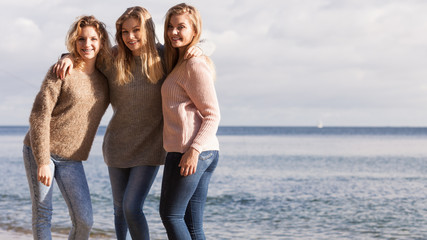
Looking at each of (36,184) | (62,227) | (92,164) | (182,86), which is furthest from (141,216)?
(92,164)

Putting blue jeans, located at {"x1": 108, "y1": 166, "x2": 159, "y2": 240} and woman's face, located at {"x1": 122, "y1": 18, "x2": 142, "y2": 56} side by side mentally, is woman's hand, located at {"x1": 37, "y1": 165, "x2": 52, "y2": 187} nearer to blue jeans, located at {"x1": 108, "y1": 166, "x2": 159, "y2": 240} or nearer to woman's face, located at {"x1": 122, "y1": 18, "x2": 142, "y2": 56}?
blue jeans, located at {"x1": 108, "y1": 166, "x2": 159, "y2": 240}

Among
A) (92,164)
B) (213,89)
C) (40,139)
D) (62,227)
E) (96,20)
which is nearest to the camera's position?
(213,89)

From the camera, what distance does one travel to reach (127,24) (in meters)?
3.14

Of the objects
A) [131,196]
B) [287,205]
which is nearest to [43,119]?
[131,196]

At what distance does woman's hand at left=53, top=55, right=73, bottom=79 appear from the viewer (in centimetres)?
304

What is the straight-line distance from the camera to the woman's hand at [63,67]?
9.97ft

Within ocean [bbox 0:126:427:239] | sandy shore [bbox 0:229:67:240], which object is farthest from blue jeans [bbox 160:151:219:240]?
ocean [bbox 0:126:427:239]

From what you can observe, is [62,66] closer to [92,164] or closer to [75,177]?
[75,177]

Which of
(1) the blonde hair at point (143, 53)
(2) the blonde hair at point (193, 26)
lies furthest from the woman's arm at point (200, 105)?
(1) the blonde hair at point (143, 53)

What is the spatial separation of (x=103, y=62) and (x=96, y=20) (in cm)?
28

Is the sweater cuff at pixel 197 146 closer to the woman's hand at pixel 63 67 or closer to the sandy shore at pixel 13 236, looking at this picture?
the woman's hand at pixel 63 67

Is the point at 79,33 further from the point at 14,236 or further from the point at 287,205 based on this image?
the point at 287,205

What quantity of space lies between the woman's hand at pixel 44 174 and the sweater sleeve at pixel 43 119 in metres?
0.03

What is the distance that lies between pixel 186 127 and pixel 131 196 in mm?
680
